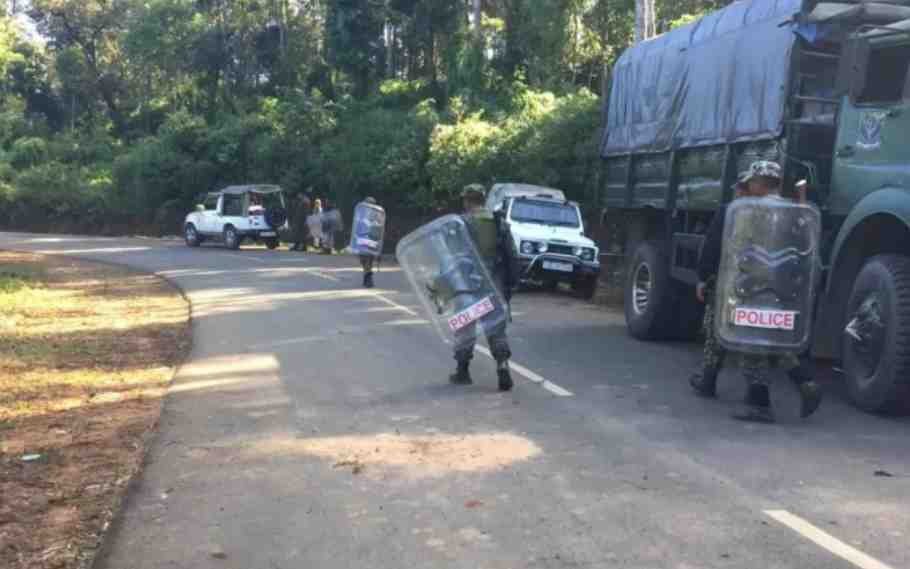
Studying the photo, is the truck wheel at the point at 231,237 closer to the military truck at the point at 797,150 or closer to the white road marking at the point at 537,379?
the military truck at the point at 797,150

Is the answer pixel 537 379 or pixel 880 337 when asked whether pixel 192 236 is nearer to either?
pixel 537 379

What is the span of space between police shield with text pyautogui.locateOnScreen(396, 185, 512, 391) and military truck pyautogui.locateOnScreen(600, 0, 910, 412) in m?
2.71

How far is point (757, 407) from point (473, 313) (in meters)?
2.61

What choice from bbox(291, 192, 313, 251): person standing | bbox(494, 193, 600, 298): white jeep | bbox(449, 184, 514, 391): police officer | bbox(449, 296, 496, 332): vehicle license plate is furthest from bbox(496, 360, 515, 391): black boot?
bbox(291, 192, 313, 251): person standing

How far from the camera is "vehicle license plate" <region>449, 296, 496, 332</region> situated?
353 inches

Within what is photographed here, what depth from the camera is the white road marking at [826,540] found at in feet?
15.1

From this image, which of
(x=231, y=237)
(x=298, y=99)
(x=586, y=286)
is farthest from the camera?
(x=298, y=99)

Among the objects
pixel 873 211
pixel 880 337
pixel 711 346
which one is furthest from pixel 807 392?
pixel 873 211

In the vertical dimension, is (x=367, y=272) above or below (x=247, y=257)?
above

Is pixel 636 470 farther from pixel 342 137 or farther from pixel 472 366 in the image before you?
pixel 342 137

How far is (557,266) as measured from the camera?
62.3 feet

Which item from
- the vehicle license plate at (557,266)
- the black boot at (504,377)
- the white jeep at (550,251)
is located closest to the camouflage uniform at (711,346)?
the black boot at (504,377)

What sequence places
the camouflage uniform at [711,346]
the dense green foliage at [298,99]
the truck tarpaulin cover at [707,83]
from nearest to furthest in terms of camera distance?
the camouflage uniform at [711,346] < the truck tarpaulin cover at [707,83] < the dense green foliage at [298,99]

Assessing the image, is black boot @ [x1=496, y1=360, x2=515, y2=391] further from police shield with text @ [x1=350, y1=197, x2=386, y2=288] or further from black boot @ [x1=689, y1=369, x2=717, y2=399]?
police shield with text @ [x1=350, y1=197, x2=386, y2=288]
